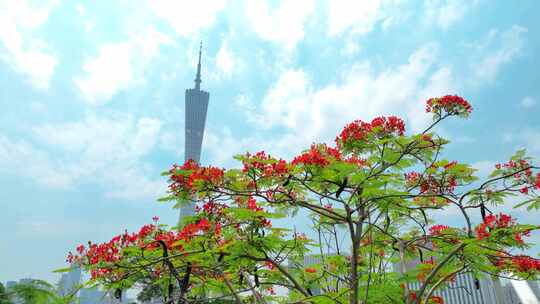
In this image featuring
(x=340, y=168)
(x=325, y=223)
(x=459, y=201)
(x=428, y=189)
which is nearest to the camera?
(x=340, y=168)

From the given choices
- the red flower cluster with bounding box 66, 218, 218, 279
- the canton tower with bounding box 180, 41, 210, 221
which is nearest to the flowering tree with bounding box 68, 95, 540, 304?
the red flower cluster with bounding box 66, 218, 218, 279

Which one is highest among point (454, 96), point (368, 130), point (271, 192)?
point (454, 96)

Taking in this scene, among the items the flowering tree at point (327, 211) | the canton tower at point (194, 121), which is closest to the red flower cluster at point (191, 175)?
the flowering tree at point (327, 211)

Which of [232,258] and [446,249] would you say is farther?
[446,249]

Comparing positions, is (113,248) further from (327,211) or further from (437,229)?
(437,229)

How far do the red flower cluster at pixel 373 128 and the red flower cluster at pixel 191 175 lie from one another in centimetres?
302

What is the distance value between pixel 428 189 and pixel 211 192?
5.65m

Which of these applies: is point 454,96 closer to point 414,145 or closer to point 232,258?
point 414,145

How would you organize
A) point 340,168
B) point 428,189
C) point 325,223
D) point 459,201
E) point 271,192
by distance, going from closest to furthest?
1. point 340,168
2. point 271,192
3. point 459,201
4. point 428,189
5. point 325,223

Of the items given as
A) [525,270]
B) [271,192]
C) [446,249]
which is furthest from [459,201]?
[271,192]

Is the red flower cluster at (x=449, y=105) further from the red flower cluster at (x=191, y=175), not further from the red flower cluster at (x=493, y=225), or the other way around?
the red flower cluster at (x=191, y=175)

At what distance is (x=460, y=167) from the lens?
930cm

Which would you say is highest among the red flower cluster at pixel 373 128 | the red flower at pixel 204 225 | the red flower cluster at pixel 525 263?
the red flower cluster at pixel 373 128

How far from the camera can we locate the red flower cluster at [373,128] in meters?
8.47
